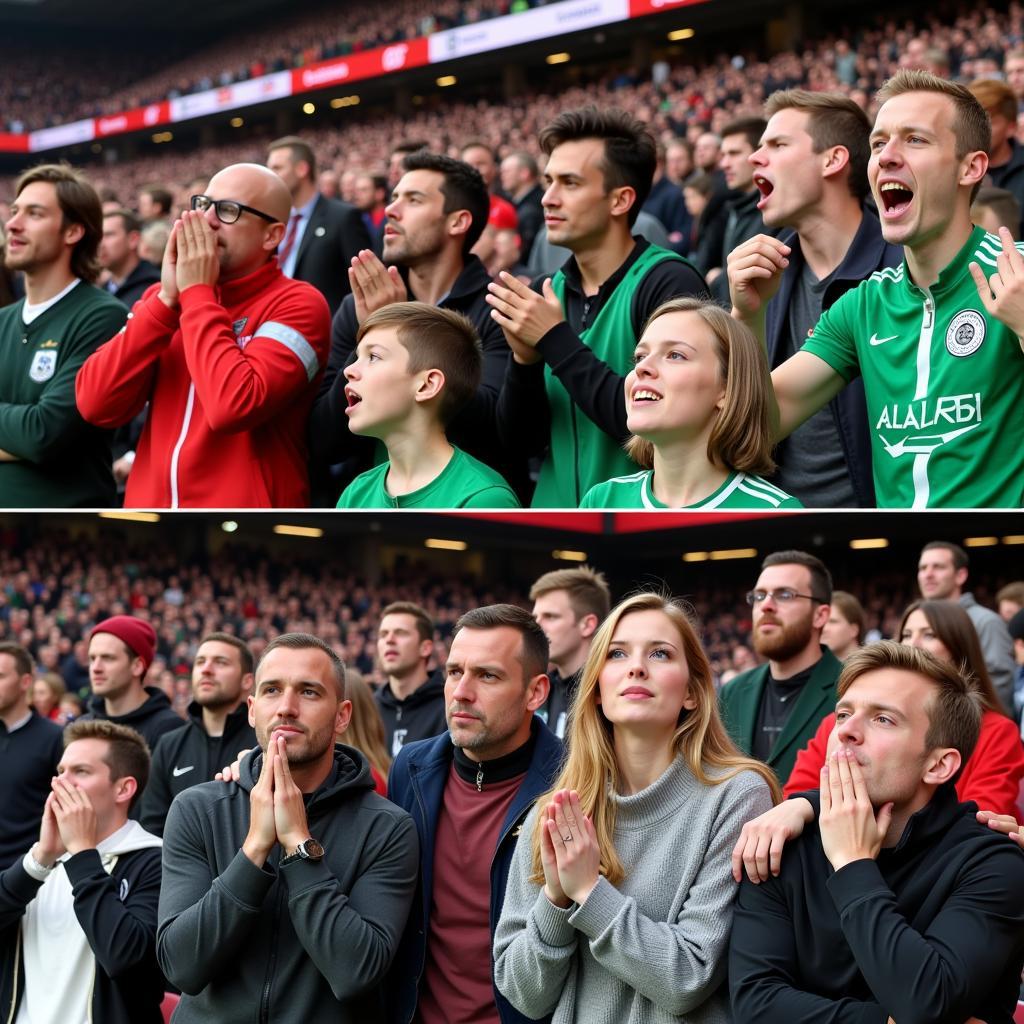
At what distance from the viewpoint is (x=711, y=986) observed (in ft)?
9.84

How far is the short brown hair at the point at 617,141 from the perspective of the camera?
4.35 metres

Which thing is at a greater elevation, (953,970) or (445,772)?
(445,772)

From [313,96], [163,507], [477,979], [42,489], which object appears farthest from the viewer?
[313,96]

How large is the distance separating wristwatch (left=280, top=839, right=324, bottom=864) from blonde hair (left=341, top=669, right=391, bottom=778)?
5.22ft

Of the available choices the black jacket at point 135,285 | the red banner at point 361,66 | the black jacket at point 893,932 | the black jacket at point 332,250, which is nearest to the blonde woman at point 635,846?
the black jacket at point 893,932

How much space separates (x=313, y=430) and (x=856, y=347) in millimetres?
1749

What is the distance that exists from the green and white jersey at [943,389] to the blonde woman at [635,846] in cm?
68

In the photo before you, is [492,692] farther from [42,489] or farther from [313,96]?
[313,96]

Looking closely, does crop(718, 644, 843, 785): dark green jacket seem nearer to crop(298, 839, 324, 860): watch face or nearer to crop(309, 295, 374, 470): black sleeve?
crop(309, 295, 374, 470): black sleeve

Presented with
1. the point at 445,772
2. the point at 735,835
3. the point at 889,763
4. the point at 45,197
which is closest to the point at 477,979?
the point at 445,772

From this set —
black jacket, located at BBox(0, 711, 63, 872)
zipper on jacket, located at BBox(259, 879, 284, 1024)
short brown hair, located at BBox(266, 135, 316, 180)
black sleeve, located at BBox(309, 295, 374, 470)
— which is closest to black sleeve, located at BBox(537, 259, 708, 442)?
black sleeve, located at BBox(309, 295, 374, 470)

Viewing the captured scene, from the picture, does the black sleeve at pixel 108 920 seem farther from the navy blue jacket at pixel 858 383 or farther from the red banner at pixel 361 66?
the red banner at pixel 361 66

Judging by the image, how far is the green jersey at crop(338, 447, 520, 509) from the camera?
4.05 metres

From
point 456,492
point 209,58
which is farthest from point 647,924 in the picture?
point 209,58
